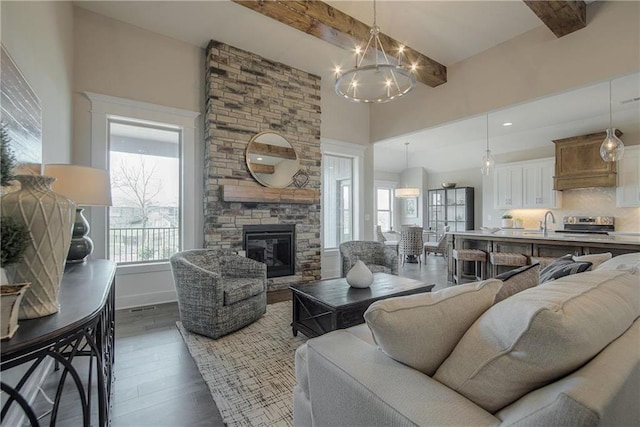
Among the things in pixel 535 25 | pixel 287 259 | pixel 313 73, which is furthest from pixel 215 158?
pixel 535 25

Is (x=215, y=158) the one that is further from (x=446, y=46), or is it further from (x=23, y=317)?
(x=446, y=46)

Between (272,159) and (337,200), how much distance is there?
167 cm

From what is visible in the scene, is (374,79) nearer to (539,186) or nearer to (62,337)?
(62,337)

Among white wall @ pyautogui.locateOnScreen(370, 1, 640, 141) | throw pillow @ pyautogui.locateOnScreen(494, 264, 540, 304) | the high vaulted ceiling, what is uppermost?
the high vaulted ceiling

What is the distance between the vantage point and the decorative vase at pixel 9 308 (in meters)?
0.82

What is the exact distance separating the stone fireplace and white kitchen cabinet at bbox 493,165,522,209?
528cm

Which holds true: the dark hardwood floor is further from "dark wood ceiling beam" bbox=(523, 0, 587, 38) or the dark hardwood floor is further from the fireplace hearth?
"dark wood ceiling beam" bbox=(523, 0, 587, 38)

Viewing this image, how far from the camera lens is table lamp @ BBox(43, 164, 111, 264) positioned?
1.99 m

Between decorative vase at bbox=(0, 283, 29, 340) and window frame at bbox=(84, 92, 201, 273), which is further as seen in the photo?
window frame at bbox=(84, 92, 201, 273)

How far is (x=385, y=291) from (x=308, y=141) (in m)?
3.03

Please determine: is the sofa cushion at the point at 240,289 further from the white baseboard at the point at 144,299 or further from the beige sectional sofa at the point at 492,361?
the beige sectional sofa at the point at 492,361

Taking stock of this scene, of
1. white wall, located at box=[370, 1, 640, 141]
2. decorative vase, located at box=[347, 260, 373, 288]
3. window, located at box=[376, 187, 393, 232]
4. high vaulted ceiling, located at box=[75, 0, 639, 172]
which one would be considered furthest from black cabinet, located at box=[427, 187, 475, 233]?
decorative vase, located at box=[347, 260, 373, 288]

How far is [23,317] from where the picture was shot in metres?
0.98

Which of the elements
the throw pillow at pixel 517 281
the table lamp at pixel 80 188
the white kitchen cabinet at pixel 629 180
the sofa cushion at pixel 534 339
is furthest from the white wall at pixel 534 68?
the table lamp at pixel 80 188
